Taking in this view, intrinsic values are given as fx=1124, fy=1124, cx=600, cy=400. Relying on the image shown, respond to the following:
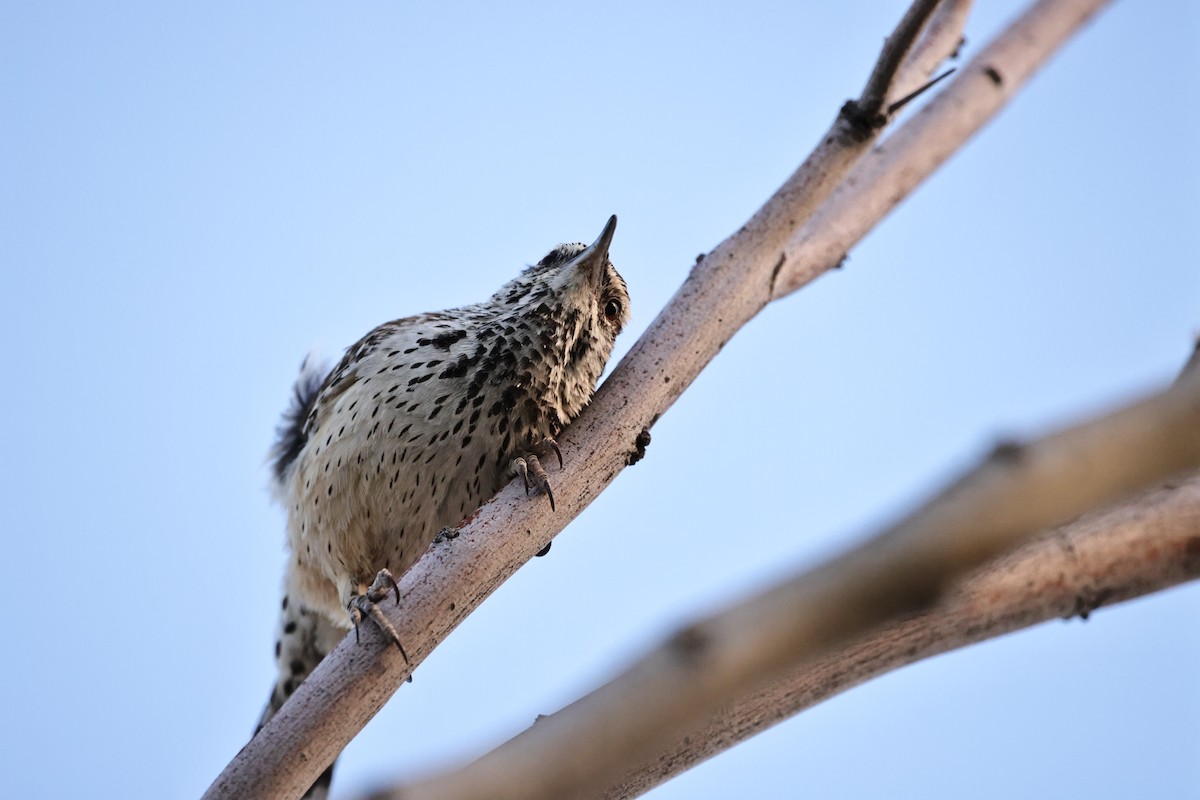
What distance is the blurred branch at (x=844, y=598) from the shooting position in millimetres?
892

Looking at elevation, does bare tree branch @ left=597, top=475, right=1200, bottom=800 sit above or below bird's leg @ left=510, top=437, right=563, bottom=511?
below

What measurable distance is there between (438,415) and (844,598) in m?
2.68

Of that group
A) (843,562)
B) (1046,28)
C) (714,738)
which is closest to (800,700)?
(714,738)

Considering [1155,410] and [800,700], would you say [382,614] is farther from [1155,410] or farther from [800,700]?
[1155,410]

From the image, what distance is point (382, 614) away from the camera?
2.34 meters

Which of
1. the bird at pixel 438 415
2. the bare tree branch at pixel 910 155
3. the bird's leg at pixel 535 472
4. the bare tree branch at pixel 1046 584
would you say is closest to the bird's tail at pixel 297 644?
the bird at pixel 438 415

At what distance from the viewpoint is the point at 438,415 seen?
3475 millimetres

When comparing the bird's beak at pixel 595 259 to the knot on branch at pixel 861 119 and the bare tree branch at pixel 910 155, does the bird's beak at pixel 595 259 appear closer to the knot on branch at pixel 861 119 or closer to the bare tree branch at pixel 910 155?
the bare tree branch at pixel 910 155

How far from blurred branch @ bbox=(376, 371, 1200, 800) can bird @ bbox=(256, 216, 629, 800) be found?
6.78 feet

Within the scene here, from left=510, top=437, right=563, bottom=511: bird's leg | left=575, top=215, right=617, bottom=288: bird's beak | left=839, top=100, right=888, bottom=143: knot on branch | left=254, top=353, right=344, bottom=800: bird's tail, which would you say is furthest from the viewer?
left=254, top=353, right=344, bottom=800: bird's tail

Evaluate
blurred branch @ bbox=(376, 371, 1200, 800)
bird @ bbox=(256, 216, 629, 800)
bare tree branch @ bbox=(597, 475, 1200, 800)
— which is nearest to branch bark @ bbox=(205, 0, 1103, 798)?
bird @ bbox=(256, 216, 629, 800)

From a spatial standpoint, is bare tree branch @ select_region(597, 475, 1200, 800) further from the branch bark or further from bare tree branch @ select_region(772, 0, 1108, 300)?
bare tree branch @ select_region(772, 0, 1108, 300)

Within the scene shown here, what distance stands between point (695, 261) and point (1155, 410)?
209 cm

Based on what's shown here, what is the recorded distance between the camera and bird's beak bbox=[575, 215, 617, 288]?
358cm
